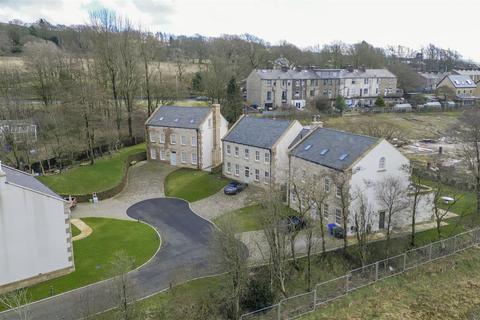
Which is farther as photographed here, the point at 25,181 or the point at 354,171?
the point at 354,171

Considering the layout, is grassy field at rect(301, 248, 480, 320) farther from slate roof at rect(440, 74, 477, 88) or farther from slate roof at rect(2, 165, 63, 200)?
Result: slate roof at rect(440, 74, 477, 88)

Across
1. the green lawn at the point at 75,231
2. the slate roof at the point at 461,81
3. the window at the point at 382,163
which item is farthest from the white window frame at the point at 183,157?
the slate roof at the point at 461,81

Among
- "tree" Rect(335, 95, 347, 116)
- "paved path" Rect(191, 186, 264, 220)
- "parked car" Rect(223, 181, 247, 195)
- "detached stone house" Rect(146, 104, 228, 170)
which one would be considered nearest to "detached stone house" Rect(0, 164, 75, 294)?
"paved path" Rect(191, 186, 264, 220)

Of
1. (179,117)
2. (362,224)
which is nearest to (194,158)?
(179,117)

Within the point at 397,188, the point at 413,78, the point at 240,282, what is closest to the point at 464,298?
the point at 397,188

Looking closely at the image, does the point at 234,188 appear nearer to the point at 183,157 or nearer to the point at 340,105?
the point at 183,157

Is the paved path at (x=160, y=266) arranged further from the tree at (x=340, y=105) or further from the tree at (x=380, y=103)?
the tree at (x=380, y=103)

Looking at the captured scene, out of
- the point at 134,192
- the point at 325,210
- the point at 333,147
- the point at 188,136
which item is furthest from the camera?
the point at 188,136

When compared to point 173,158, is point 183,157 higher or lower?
higher
